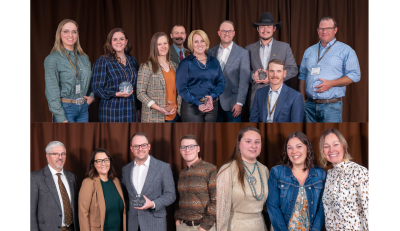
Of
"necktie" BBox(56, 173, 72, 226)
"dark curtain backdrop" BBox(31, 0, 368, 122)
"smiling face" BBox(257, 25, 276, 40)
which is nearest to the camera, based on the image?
"necktie" BBox(56, 173, 72, 226)

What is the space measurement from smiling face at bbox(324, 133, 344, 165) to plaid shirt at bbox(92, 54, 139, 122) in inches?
75.2

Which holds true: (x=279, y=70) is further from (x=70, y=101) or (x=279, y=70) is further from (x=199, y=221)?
(x=70, y=101)

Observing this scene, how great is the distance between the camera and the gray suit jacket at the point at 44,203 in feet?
11.3

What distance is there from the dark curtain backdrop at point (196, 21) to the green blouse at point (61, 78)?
1.16 metres

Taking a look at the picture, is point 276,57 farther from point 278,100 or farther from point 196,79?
point 196,79

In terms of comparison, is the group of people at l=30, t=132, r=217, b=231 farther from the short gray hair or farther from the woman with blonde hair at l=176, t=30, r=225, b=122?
the woman with blonde hair at l=176, t=30, r=225, b=122

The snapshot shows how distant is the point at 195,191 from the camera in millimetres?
3520

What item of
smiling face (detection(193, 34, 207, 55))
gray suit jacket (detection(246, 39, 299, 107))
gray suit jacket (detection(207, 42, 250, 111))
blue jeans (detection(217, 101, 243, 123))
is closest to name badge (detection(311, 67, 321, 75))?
gray suit jacket (detection(246, 39, 299, 107))

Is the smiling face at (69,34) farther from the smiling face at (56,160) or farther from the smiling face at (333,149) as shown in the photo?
the smiling face at (333,149)

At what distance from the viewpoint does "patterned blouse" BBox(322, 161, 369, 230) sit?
3.30 metres

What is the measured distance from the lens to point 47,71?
144 inches

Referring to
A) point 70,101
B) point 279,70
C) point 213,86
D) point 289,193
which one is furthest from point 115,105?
point 289,193

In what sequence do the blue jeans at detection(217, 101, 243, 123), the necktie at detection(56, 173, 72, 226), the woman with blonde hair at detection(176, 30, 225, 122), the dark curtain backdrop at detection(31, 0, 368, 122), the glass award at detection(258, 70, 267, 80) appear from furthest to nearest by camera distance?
the dark curtain backdrop at detection(31, 0, 368, 122), the blue jeans at detection(217, 101, 243, 123), the glass award at detection(258, 70, 267, 80), the woman with blonde hair at detection(176, 30, 225, 122), the necktie at detection(56, 173, 72, 226)

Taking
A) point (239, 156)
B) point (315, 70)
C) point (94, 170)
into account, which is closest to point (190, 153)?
point (239, 156)
